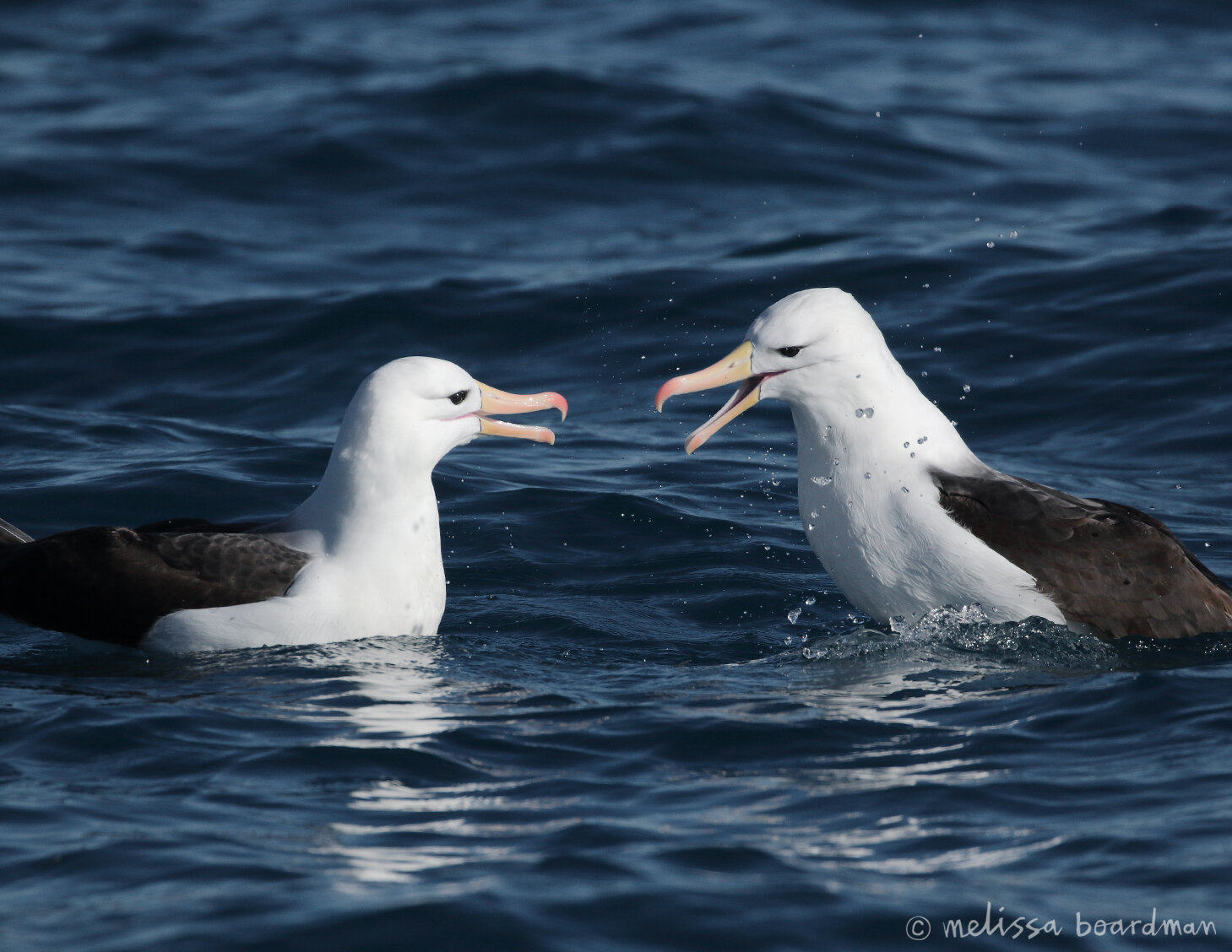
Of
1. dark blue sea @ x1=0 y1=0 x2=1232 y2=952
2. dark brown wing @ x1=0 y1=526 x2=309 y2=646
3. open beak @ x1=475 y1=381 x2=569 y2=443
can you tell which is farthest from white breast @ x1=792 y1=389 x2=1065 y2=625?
dark brown wing @ x1=0 y1=526 x2=309 y2=646

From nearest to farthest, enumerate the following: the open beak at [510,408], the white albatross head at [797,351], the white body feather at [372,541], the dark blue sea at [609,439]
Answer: the dark blue sea at [609,439] → the white body feather at [372,541] → the white albatross head at [797,351] → the open beak at [510,408]

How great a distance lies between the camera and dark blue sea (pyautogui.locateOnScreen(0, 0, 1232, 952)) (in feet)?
18.1

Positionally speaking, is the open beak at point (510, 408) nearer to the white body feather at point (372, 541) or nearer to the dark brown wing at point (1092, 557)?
the white body feather at point (372, 541)

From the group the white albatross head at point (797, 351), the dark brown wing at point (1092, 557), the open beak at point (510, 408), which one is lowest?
the dark brown wing at point (1092, 557)

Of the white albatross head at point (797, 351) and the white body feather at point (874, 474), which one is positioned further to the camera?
the white albatross head at point (797, 351)

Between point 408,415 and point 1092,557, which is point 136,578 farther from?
point 1092,557

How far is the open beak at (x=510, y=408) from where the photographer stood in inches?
326

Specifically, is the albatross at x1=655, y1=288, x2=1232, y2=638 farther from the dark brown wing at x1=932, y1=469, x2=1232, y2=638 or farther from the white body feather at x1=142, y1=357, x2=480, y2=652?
the white body feather at x1=142, y1=357, x2=480, y2=652

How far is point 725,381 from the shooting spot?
26.2 ft

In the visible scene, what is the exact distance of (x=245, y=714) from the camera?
6820 millimetres

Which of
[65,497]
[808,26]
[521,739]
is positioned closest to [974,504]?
[521,739]

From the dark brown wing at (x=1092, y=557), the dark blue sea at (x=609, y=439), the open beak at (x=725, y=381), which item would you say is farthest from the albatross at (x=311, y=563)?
the dark brown wing at (x=1092, y=557)

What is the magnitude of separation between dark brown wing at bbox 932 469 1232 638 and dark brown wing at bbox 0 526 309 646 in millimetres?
3154

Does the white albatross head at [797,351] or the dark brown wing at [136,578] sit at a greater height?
the white albatross head at [797,351]
